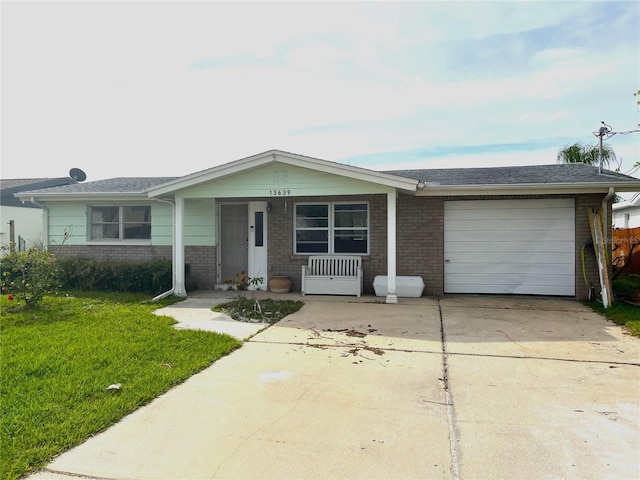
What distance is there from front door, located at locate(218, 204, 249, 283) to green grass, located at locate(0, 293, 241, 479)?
3.69 meters

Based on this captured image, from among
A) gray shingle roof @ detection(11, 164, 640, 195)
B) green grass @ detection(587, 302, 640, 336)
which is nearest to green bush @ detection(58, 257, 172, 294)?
gray shingle roof @ detection(11, 164, 640, 195)

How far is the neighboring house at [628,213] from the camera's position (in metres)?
16.2

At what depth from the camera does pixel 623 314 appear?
762 cm

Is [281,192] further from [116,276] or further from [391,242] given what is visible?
[116,276]

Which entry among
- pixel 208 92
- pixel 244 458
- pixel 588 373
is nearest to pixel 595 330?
pixel 588 373

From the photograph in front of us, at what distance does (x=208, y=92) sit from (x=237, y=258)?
14.6 feet

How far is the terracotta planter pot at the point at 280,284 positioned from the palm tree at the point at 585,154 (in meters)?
17.3

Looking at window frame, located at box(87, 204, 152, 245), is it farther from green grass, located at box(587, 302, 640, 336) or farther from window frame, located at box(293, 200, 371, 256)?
green grass, located at box(587, 302, 640, 336)

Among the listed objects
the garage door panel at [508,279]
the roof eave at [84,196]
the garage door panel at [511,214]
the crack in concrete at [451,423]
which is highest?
the roof eave at [84,196]

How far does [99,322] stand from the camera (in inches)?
281

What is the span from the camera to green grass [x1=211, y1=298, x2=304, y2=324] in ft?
25.2

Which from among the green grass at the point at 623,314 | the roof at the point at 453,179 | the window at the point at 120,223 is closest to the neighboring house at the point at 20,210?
the window at the point at 120,223

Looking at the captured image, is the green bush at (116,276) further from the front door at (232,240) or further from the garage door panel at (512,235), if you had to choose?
the garage door panel at (512,235)

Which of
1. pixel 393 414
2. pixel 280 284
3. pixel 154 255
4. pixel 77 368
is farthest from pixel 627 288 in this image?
pixel 154 255
